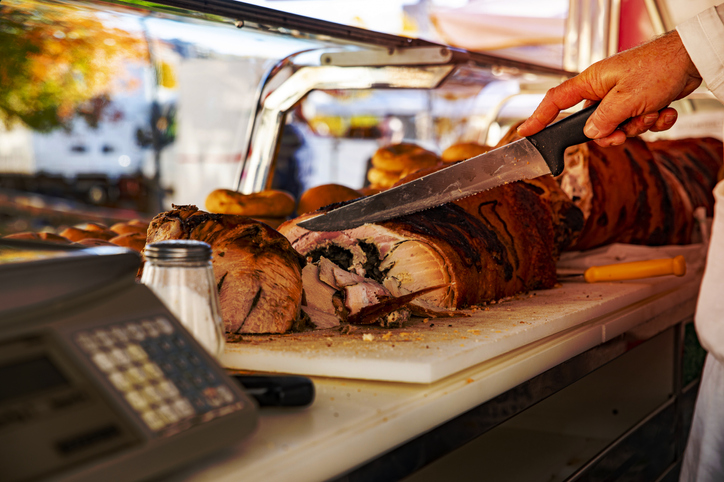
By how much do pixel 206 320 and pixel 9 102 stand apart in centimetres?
772

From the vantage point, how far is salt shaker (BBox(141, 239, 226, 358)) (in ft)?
2.76

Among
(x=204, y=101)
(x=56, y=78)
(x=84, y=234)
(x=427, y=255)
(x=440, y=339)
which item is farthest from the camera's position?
(x=204, y=101)

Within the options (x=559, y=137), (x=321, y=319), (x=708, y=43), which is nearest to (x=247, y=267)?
(x=321, y=319)

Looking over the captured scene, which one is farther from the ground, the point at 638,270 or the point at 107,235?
the point at 107,235

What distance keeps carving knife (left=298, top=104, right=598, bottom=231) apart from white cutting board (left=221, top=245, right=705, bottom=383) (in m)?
0.25

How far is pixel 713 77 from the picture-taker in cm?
123

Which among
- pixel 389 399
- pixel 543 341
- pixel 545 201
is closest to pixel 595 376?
pixel 545 201

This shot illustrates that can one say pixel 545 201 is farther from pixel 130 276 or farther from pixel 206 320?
pixel 130 276

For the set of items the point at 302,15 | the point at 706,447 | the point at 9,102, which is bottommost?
the point at 706,447

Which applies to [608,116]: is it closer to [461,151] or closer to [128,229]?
[461,151]

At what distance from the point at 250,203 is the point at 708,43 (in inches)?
47.6

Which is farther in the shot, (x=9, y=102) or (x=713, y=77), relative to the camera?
(x=9, y=102)

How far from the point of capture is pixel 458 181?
1390mm

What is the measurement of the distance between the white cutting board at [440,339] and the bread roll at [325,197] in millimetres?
623
